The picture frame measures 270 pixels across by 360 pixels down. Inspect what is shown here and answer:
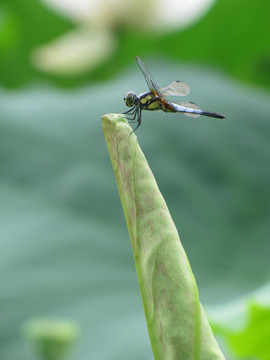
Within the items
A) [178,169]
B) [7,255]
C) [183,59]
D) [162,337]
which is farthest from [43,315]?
[183,59]

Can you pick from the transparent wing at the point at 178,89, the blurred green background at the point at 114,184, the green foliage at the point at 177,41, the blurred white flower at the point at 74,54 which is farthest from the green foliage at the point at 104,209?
the transparent wing at the point at 178,89

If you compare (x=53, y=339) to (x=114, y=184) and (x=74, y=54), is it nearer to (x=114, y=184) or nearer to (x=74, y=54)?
(x=114, y=184)

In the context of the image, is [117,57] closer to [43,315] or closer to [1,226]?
[1,226]

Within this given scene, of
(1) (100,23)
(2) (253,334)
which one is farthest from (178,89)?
(1) (100,23)

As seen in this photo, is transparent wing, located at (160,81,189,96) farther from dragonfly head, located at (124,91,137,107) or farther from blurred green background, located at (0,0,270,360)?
blurred green background, located at (0,0,270,360)

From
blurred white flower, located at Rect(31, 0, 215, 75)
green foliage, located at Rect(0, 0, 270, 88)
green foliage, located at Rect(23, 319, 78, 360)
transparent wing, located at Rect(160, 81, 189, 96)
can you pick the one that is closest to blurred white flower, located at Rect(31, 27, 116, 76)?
blurred white flower, located at Rect(31, 0, 215, 75)

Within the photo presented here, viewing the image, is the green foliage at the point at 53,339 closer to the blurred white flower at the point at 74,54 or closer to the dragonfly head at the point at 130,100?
the dragonfly head at the point at 130,100
